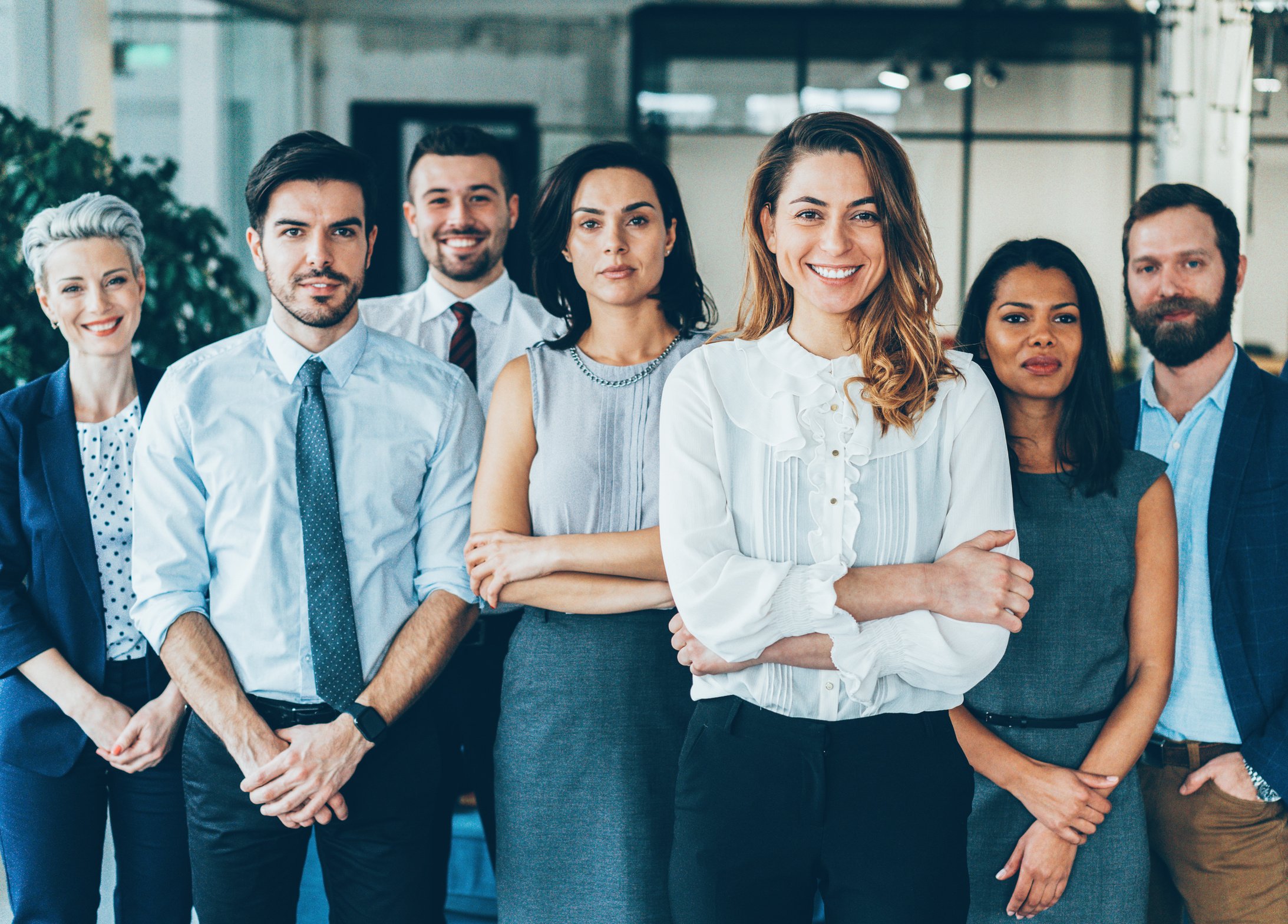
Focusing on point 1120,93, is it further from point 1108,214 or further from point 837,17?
point 837,17

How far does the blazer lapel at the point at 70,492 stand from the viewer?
2111 millimetres

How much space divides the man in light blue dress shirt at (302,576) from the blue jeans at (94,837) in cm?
26

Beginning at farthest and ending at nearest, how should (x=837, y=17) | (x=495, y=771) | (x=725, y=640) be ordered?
(x=837, y=17) → (x=495, y=771) → (x=725, y=640)

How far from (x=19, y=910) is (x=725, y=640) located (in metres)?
1.60

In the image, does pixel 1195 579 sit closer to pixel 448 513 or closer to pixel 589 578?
pixel 589 578

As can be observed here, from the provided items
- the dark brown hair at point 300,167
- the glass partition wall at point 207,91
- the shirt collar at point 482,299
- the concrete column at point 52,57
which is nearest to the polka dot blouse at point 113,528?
the dark brown hair at point 300,167

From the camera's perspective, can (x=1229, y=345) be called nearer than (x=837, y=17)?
Yes

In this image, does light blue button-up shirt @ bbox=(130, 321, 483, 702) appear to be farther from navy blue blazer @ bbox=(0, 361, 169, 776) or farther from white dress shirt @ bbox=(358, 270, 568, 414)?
white dress shirt @ bbox=(358, 270, 568, 414)

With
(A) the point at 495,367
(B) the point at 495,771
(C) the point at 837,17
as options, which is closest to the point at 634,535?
(B) the point at 495,771

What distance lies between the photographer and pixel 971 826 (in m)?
1.90

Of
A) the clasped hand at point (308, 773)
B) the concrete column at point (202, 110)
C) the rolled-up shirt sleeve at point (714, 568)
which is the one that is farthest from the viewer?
the concrete column at point (202, 110)

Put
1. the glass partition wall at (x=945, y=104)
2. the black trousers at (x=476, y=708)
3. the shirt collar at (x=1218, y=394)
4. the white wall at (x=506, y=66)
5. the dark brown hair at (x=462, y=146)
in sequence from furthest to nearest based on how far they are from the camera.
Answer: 1. the white wall at (x=506, y=66)
2. the glass partition wall at (x=945, y=104)
3. the dark brown hair at (x=462, y=146)
4. the black trousers at (x=476, y=708)
5. the shirt collar at (x=1218, y=394)

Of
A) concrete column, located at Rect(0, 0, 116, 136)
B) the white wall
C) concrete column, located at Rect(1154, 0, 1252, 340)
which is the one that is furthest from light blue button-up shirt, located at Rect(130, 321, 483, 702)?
the white wall

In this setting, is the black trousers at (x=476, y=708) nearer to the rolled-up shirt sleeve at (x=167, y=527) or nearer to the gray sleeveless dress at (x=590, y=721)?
the gray sleeveless dress at (x=590, y=721)
